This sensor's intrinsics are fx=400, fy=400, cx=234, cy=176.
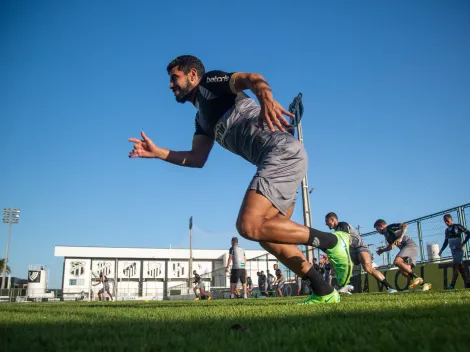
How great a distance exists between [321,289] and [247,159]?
1470mm

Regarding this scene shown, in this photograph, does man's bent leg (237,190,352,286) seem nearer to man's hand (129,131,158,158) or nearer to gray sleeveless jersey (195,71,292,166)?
gray sleeveless jersey (195,71,292,166)

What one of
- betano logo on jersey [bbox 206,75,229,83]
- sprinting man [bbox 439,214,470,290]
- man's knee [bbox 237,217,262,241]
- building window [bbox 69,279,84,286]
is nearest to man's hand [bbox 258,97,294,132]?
betano logo on jersey [bbox 206,75,229,83]

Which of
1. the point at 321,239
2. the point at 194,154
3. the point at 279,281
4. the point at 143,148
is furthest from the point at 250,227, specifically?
the point at 279,281

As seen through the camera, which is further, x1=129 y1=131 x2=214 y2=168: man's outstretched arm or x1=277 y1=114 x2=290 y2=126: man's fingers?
x1=129 y1=131 x2=214 y2=168: man's outstretched arm

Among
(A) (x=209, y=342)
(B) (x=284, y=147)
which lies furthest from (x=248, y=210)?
(A) (x=209, y=342)

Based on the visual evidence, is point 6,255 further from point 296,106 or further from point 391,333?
point 391,333

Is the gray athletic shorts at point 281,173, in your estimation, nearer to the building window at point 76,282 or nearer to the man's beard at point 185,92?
the man's beard at point 185,92

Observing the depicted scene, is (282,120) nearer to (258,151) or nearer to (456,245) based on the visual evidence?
(258,151)

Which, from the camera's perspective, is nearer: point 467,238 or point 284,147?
point 284,147

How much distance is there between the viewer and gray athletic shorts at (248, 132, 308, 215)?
3477 millimetres

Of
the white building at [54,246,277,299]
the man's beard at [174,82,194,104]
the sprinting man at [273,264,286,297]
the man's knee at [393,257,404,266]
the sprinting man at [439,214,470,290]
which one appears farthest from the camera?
the white building at [54,246,277,299]

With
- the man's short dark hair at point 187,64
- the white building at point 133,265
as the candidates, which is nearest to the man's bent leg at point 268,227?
the man's short dark hair at point 187,64

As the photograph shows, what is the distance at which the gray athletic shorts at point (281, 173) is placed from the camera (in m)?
3.48

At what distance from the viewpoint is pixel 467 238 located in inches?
400
